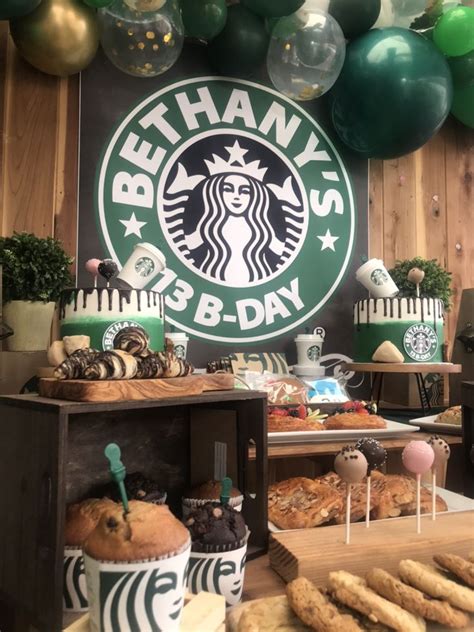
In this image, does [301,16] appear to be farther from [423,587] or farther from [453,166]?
[423,587]

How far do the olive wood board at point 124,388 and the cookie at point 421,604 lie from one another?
399 mm

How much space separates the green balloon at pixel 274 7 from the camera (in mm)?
1768

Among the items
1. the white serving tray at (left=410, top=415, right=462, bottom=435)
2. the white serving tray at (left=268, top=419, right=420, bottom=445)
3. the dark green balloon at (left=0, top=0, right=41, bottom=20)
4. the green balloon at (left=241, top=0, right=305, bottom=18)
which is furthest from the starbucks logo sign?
the white serving tray at (left=268, top=419, right=420, bottom=445)

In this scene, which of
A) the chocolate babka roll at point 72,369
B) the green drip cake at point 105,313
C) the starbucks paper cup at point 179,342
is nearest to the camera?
the chocolate babka roll at point 72,369

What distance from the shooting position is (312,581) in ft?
2.82

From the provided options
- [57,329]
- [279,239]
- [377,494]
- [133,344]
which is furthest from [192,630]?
[279,239]

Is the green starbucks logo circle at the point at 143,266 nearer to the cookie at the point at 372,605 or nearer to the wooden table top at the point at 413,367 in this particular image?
the wooden table top at the point at 413,367

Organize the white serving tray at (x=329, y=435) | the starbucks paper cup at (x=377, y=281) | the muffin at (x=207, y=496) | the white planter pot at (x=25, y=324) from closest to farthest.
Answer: the muffin at (x=207, y=496)
the white serving tray at (x=329, y=435)
the white planter pot at (x=25, y=324)
the starbucks paper cup at (x=377, y=281)

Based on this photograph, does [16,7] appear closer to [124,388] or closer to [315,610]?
[124,388]

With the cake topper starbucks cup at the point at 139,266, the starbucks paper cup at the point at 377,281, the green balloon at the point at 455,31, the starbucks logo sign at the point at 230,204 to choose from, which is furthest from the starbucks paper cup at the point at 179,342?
the green balloon at the point at 455,31

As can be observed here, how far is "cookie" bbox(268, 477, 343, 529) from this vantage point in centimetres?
104

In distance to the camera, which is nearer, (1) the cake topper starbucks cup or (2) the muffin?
(2) the muffin

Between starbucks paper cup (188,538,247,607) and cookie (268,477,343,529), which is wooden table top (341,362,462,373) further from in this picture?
starbucks paper cup (188,538,247,607)

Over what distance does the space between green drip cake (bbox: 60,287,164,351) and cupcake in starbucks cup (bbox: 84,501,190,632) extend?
3.09 feet
